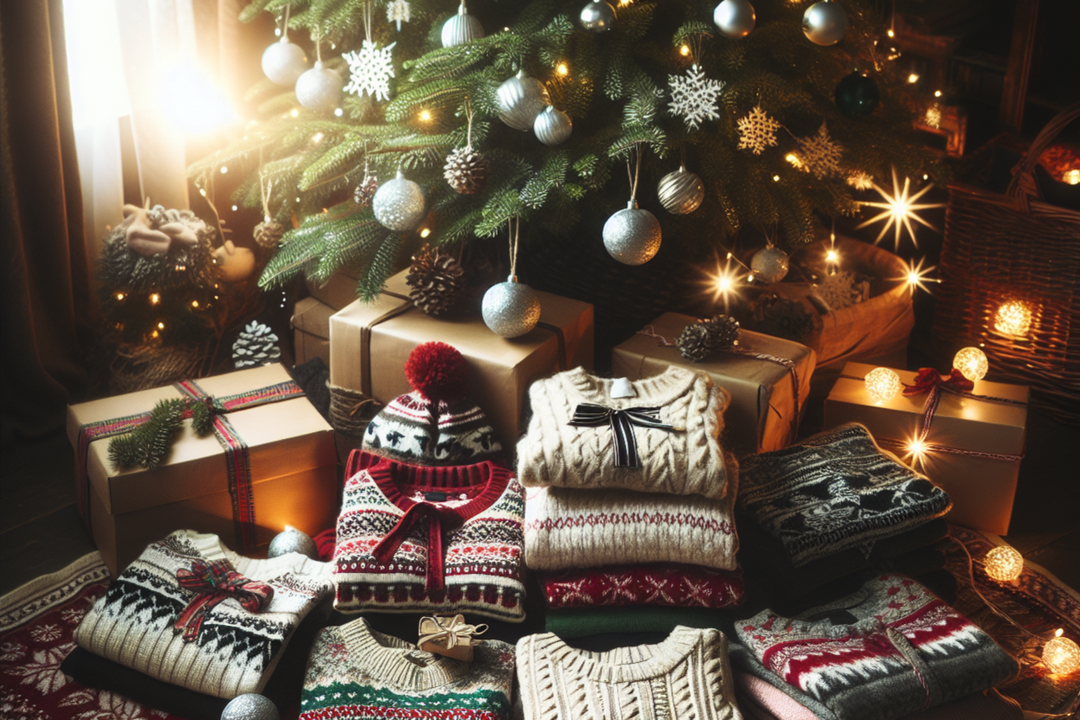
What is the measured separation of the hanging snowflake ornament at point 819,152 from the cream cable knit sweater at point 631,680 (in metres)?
0.78

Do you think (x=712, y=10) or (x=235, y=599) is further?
(x=712, y=10)

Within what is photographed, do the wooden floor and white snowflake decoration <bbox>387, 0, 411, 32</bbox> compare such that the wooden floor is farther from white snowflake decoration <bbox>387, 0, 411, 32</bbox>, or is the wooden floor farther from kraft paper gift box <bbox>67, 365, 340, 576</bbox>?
white snowflake decoration <bbox>387, 0, 411, 32</bbox>

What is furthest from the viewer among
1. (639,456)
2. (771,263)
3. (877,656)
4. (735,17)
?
(771,263)

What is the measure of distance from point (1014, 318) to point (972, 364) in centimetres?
39

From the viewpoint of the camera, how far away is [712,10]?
4.37 ft

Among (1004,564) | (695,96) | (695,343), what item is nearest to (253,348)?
(695,343)

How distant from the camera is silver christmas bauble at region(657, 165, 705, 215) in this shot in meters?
1.31

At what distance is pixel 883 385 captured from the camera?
1.50 meters

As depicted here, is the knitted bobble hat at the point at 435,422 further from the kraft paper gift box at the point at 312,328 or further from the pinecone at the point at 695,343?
the kraft paper gift box at the point at 312,328

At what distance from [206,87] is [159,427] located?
94cm

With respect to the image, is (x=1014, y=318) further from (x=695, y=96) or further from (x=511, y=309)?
(x=511, y=309)

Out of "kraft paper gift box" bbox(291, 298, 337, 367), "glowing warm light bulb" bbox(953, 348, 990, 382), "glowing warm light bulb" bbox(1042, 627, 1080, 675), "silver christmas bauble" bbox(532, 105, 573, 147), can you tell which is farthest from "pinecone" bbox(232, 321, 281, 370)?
"glowing warm light bulb" bbox(1042, 627, 1080, 675)

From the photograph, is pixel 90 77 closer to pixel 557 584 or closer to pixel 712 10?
pixel 712 10

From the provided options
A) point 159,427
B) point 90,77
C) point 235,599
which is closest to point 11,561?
point 159,427
